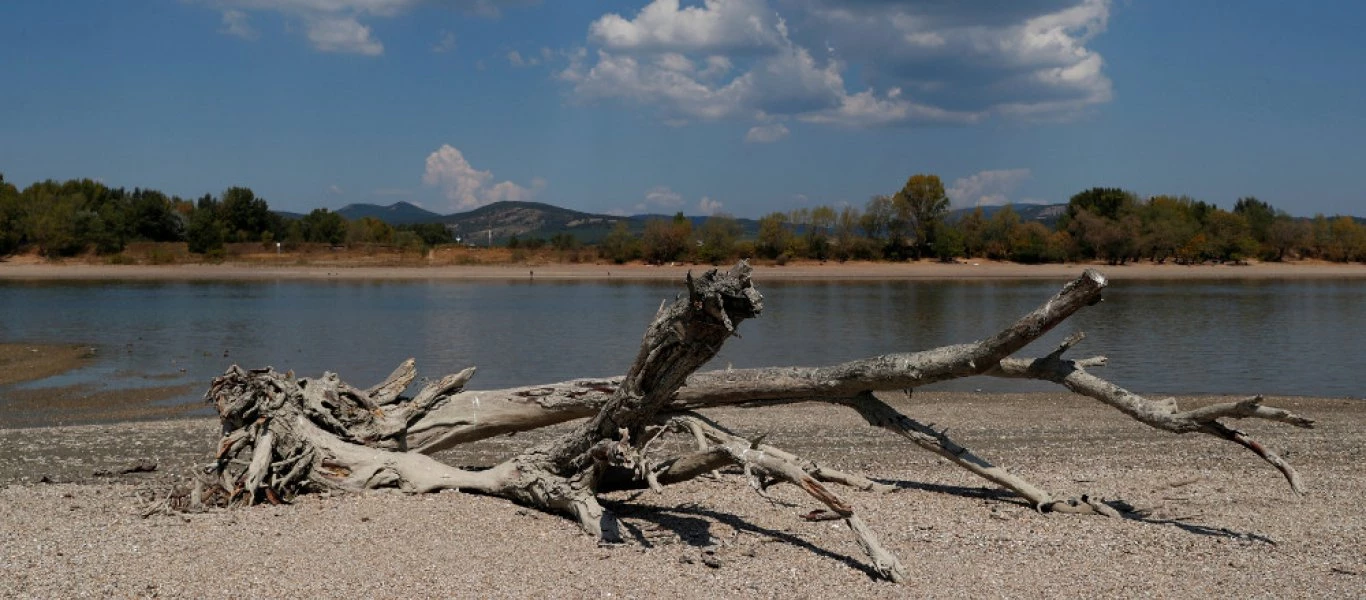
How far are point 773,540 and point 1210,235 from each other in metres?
71.4

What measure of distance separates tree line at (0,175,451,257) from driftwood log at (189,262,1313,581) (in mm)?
66367

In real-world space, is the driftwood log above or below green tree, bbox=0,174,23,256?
below

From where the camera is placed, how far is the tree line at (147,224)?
66.2 metres

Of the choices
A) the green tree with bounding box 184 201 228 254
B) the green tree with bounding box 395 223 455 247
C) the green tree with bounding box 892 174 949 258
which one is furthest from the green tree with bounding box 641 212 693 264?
the green tree with bounding box 184 201 228 254

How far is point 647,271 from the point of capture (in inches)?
2564

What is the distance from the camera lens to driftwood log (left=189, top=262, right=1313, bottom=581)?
20.4 ft

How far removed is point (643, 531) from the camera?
662cm

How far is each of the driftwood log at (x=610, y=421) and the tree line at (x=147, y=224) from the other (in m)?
66.4

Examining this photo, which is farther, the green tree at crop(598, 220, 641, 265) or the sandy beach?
the green tree at crop(598, 220, 641, 265)

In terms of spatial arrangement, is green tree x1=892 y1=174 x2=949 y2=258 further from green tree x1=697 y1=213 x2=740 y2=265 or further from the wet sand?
the wet sand

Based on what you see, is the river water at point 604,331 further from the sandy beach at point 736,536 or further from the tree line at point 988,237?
the tree line at point 988,237

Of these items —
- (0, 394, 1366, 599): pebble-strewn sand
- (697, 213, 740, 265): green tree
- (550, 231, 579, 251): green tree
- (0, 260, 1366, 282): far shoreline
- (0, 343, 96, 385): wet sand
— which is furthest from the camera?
(550, 231, 579, 251): green tree

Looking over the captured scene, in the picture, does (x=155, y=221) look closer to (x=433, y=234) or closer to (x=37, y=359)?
(x=433, y=234)

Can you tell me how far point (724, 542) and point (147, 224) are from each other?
78.8 metres
